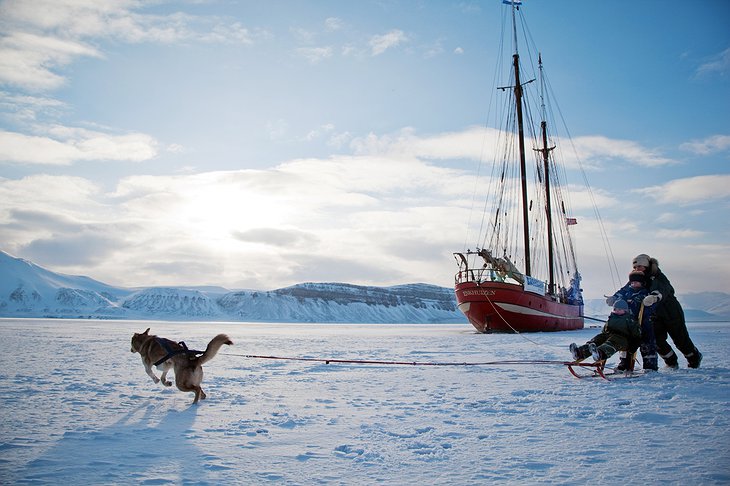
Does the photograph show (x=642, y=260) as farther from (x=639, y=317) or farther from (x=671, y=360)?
(x=671, y=360)

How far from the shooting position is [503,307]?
29.0 m

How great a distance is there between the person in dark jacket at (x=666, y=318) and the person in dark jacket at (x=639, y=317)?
0.62ft

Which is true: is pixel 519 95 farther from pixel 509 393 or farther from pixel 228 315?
pixel 228 315

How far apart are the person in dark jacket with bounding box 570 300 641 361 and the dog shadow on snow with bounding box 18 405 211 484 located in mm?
6569

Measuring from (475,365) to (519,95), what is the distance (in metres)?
32.2

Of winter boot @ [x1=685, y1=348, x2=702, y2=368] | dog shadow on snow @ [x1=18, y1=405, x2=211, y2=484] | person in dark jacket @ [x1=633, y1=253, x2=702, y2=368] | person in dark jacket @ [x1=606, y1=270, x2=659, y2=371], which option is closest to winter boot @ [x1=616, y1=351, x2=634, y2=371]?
person in dark jacket @ [x1=606, y1=270, x2=659, y2=371]

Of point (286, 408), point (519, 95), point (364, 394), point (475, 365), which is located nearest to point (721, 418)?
point (364, 394)

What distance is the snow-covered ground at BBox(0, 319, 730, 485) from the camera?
339cm

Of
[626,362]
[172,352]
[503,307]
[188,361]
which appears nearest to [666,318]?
[626,362]

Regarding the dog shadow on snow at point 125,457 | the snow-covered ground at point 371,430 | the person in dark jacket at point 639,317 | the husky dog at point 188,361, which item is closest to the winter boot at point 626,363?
the person in dark jacket at point 639,317

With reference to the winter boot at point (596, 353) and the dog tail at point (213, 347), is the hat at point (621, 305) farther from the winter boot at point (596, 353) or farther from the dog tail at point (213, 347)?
the dog tail at point (213, 347)

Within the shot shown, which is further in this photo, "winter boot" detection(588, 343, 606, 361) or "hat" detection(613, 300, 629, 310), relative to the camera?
"hat" detection(613, 300, 629, 310)

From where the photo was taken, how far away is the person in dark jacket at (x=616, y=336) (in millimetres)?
8016

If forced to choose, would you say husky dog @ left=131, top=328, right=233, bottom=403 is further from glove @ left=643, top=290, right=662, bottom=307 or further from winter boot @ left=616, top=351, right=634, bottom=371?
glove @ left=643, top=290, right=662, bottom=307
